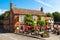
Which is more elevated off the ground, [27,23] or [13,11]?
[13,11]

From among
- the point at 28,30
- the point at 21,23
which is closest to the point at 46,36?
the point at 28,30

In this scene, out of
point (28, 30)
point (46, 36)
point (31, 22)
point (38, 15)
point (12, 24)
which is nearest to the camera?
point (46, 36)

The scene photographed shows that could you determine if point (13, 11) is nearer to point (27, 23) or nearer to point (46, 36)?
point (27, 23)

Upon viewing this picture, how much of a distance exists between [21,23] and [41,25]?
648 cm

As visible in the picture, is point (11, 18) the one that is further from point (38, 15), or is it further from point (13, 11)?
point (38, 15)

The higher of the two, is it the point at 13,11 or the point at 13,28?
the point at 13,11

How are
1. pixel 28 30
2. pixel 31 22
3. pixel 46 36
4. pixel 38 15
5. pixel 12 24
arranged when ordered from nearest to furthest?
pixel 46 36 < pixel 28 30 < pixel 31 22 < pixel 12 24 < pixel 38 15

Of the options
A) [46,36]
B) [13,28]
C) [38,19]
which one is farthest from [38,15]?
[46,36]

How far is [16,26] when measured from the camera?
40875mm

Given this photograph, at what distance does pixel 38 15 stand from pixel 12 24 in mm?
9800

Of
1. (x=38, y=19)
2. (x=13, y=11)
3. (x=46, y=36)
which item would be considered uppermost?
(x=13, y=11)

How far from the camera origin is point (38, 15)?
149ft

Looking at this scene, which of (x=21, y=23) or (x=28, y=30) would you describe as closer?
(x=28, y=30)

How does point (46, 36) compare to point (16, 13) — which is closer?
point (46, 36)
